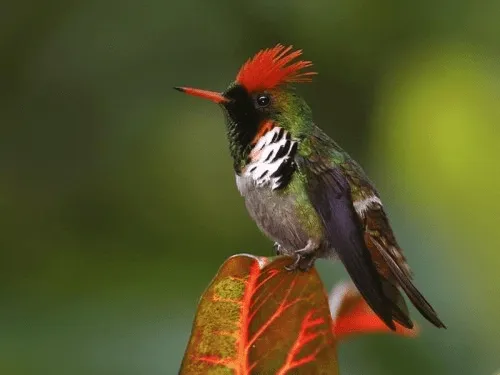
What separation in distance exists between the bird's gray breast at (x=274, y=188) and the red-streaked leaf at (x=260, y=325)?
0.21m

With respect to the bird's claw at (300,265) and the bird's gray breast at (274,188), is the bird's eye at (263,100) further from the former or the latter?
the bird's claw at (300,265)

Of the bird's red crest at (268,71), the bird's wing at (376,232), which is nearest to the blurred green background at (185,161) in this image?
the bird's wing at (376,232)

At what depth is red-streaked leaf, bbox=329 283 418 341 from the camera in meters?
0.65

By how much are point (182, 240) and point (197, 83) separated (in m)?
0.49

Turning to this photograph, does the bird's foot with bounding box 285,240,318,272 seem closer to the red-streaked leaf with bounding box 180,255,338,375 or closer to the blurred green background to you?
the red-streaked leaf with bounding box 180,255,338,375

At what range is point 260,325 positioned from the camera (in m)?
0.57

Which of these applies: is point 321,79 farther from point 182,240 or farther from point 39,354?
point 39,354

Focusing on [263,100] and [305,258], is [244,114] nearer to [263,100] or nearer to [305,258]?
[263,100]

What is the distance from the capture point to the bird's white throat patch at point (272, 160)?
780 millimetres

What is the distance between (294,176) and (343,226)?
8cm

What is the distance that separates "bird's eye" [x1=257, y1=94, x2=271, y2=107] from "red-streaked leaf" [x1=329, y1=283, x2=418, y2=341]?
0.19 m

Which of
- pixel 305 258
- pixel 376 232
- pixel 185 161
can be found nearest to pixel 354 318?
pixel 305 258

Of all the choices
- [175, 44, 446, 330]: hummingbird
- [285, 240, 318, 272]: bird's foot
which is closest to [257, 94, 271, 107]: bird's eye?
[175, 44, 446, 330]: hummingbird

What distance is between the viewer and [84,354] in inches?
49.6
